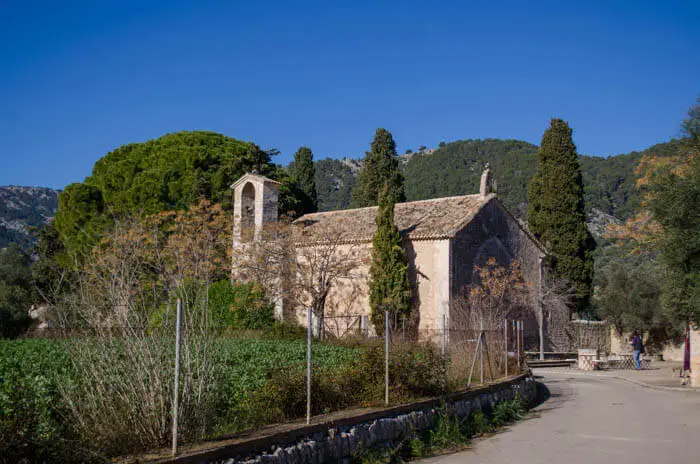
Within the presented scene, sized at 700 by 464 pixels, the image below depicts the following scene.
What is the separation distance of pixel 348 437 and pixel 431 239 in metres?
16.2

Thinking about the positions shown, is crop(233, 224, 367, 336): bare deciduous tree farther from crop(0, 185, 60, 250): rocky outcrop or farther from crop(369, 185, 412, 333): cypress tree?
crop(0, 185, 60, 250): rocky outcrop

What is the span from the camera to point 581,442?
9586 mm

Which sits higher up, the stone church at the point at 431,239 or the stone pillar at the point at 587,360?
the stone church at the point at 431,239

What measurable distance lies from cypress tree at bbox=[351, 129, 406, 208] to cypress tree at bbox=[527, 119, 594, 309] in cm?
911

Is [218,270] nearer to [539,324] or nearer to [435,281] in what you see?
[435,281]

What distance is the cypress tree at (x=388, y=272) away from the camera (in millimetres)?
22281

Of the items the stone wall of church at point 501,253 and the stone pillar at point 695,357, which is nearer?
the stone pillar at point 695,357

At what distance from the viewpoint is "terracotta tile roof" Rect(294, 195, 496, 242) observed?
23.7 metres

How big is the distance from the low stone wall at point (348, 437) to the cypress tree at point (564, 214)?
22.1 m

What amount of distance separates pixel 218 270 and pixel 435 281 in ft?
29.6

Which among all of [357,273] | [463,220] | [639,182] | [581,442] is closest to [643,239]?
[639,182]

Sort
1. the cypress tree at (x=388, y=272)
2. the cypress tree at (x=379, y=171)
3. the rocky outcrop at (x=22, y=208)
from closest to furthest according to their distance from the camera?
the cypress tree at (x=388, y=272) → the cypress tree at (x=379, y=171) → the rocky outcrop at (x=22, y=208)

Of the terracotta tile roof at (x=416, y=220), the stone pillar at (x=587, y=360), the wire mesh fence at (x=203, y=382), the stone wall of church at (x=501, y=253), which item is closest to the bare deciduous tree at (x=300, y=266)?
the terracotta tile roof at (x=416, y=220)

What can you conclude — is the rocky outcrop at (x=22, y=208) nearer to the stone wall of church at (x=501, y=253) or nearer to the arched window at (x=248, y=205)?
the arched window at (x=248, y=205)
